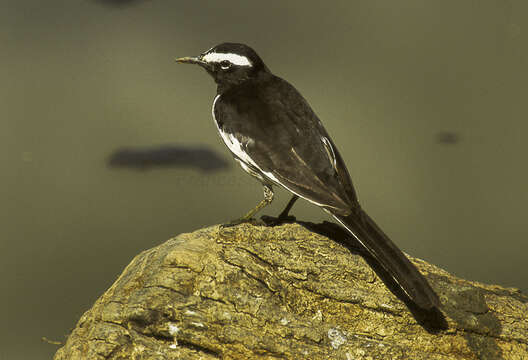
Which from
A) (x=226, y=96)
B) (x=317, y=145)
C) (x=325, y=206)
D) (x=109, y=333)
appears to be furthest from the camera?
(x=226, y=96)

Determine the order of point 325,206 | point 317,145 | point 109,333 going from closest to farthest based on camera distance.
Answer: point 109,333 < point 325,206 < point 317,145

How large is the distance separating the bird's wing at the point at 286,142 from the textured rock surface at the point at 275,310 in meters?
0.55

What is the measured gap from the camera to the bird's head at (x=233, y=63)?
4.82m

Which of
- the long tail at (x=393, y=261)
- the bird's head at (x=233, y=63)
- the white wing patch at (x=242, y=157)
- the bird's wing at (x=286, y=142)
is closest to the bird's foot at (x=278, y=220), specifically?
the white wing patch at (x=242, y=157)

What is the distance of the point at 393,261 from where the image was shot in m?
3.78

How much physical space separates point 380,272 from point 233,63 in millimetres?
2129

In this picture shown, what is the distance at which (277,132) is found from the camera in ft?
14.3

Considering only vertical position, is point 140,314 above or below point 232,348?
above

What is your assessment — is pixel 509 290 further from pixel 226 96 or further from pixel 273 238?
pixel 226 96

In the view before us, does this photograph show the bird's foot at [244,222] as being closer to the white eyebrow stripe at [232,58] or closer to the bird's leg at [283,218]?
the bird's leg at [283,218]

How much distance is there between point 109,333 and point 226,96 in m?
2.13

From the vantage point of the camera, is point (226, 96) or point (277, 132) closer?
point (277, 132)

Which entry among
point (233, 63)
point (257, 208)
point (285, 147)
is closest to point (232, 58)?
point (233, 63)

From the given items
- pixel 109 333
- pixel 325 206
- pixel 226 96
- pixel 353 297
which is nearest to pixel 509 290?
pixel 353 297
